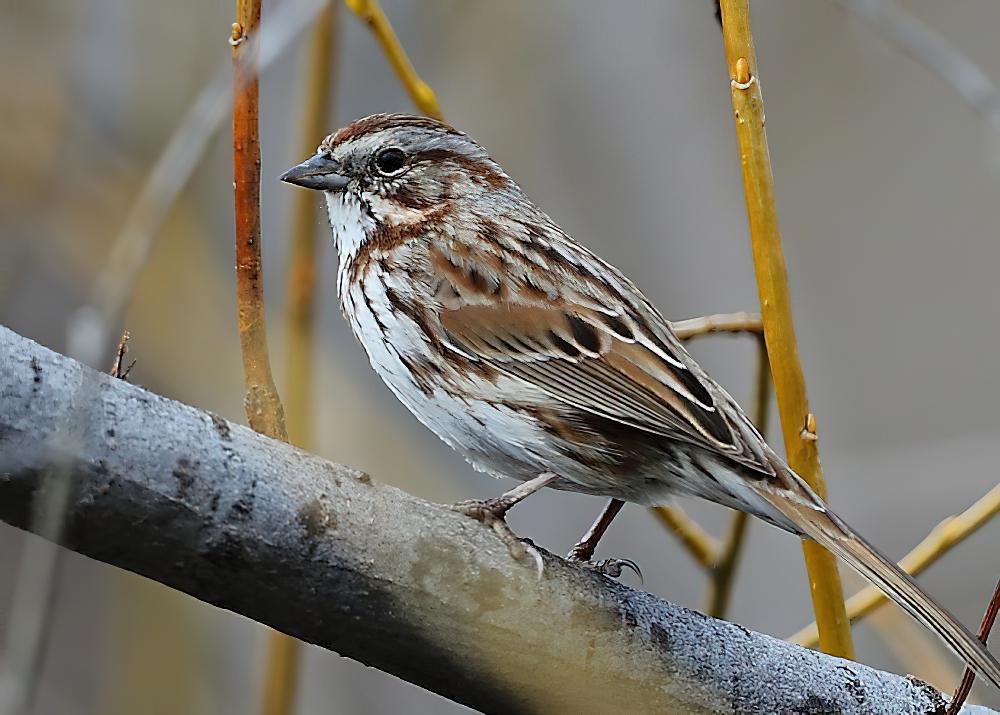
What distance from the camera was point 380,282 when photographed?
291 cm

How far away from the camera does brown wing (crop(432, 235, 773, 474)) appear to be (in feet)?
8.45

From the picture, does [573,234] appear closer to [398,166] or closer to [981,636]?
[398,166]

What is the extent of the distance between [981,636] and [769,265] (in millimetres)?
723

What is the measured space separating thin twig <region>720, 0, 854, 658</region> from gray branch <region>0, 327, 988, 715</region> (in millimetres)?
312

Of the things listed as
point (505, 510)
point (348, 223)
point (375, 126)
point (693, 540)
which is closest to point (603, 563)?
point (693, 540)

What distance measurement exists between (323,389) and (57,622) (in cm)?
176

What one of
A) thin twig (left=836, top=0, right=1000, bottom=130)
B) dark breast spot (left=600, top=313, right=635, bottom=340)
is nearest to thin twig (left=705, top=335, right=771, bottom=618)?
dark breast spot (left=600, top=313, right=635, bottom=340)

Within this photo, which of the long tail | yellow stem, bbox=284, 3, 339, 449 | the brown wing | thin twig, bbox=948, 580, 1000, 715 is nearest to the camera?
thin twig, bbox=948, 580, 1000, 715

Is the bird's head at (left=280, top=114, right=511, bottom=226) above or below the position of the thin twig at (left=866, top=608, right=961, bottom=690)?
above

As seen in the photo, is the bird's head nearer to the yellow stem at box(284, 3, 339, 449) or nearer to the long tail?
the yellow stem at box(284, 3, 339, 449)

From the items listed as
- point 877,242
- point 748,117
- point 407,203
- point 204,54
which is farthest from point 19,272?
point 877,242

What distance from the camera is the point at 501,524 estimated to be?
7.00 feet

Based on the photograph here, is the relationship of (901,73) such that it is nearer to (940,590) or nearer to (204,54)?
(940,590)

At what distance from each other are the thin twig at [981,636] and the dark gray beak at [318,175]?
66.0 inches
